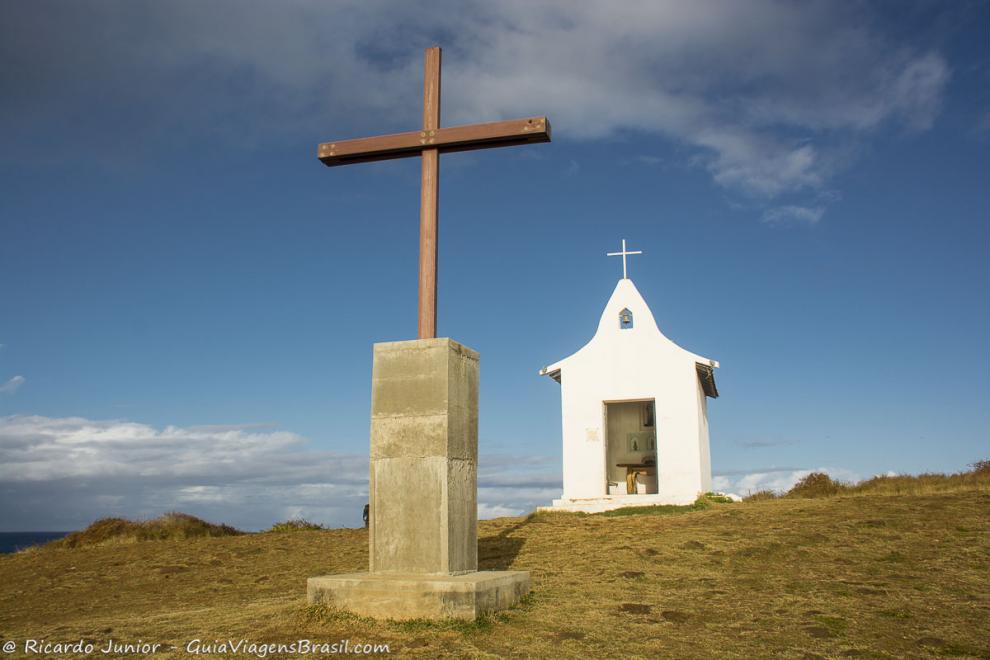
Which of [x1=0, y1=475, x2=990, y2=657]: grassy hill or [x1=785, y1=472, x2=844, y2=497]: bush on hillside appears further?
[x1=785, y1=472, x2=844, y2=497]: bush on hillside

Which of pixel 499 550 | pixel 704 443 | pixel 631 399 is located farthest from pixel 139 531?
pixel 704 443

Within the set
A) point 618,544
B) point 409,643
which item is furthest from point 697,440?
point 409,643

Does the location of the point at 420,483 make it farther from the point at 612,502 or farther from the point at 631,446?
the point at 631,446

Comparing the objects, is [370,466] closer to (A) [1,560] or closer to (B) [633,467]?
(A) [1,560]

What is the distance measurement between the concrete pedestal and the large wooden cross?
0.55 meters

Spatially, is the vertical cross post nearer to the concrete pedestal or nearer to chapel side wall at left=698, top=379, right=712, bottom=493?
the concrete pedestal

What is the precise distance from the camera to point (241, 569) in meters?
13.8

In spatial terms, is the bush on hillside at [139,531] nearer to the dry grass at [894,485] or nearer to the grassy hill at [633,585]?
the grassy hill at [633,585]

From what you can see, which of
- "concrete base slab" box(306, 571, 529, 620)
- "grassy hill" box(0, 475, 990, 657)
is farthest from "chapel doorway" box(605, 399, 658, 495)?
"concrete base slab" box(306, 571, 529, 620)

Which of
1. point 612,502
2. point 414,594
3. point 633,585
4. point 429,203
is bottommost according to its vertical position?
point 633,585

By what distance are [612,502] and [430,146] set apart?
484 inches

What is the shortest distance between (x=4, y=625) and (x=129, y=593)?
85.1 inches

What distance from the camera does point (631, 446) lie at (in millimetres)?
24656

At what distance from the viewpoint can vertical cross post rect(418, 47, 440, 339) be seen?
9305mm
